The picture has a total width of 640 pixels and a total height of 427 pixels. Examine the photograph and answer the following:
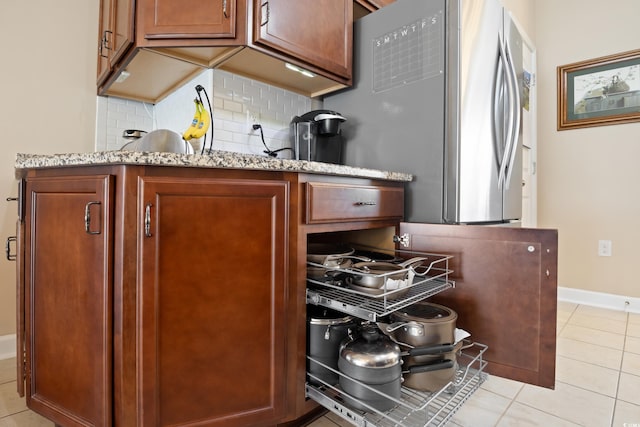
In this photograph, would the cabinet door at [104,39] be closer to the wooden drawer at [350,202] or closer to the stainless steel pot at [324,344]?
the wooden drawer at [350,202]

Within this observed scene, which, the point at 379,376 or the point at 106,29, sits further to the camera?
the point at 106,29

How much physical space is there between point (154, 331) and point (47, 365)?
46cm

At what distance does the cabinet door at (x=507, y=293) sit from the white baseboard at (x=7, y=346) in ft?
6.54

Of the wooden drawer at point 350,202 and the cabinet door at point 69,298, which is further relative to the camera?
the wooden drawer at point 350,202

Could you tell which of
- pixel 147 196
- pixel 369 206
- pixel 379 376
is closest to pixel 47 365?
pixel 147 196

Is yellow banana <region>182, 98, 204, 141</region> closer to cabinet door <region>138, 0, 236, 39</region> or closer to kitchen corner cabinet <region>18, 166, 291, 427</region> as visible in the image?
cabinet door <region>138, 0, 236, 39</region>

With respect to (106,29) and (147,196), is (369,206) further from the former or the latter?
(106,29)

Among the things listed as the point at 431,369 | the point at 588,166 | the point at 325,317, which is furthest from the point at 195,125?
the point at 588,166

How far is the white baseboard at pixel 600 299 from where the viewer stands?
2506 mm

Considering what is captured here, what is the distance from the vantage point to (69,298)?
0.94 meters

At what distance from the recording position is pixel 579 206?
280 centimetres

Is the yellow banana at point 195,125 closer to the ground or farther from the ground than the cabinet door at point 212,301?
farther from the ground

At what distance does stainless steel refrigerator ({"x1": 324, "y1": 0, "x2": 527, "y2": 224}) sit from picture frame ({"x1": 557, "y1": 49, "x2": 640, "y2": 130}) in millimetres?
1379


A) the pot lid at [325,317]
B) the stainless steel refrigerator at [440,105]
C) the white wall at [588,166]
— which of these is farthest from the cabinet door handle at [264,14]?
the white wall at [588,166]
